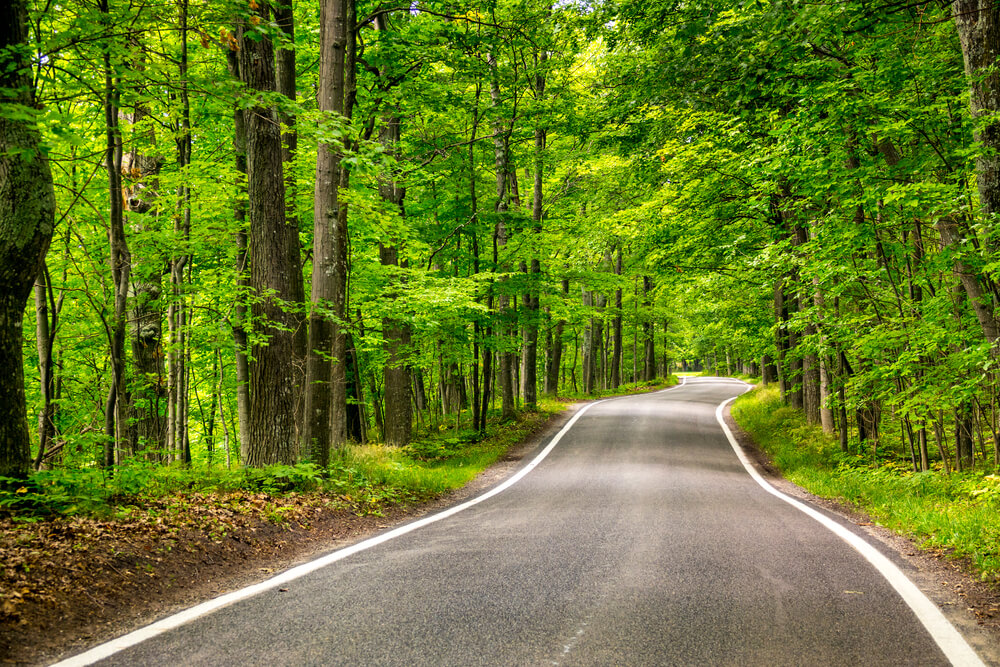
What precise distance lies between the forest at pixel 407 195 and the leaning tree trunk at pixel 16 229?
0.02 meters

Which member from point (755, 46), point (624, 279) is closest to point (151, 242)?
point (755, 46)

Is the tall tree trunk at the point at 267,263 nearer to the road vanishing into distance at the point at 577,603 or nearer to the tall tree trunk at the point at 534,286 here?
the road vanishing into distance at the point at 577,603

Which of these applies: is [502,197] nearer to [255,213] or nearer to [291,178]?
[291,178]

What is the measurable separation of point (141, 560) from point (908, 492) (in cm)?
961

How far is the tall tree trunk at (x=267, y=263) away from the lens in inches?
300

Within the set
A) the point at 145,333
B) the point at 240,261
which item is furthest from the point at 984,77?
the point at 145,333

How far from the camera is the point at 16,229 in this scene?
473 centimetres

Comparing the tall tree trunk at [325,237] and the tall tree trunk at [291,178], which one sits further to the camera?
the tall tree trunk at [291,178]

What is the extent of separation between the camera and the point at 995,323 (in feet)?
25.3

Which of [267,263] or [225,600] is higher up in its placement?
[267,263]

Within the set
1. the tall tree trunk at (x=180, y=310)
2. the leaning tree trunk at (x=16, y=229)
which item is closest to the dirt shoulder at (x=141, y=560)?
the leaning tree trunk at (x=16, y=229)

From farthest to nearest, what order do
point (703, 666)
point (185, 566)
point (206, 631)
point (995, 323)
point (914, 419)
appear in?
point (914, 419), point (995, 323), point (185, 566), point (206, 631), point (703, 666)

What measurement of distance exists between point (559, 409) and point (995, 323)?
600 inches

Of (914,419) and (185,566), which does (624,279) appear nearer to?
(914,419)
